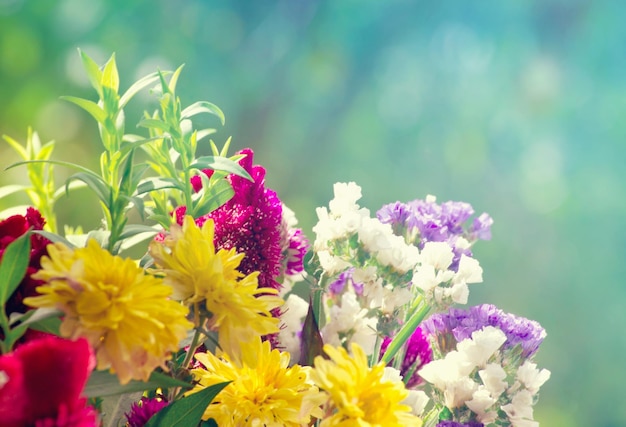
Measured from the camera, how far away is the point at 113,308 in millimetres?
260

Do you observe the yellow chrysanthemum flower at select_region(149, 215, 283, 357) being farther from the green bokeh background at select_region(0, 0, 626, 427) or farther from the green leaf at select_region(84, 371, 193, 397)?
the green bokeh background at select_region(0, 0, 626, 427)

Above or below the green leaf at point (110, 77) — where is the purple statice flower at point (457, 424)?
below

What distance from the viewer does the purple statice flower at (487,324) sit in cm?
42

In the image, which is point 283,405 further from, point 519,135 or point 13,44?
point 519,135

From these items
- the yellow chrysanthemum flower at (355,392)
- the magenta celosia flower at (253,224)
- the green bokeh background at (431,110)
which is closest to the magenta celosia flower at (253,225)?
the magenta celosia flower at (253,224)

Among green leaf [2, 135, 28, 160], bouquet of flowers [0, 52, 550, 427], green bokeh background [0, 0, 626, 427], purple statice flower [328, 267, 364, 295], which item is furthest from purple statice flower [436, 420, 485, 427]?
green bokeh background [0, 0, 626, 427]

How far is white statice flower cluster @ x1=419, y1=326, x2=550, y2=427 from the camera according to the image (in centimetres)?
40

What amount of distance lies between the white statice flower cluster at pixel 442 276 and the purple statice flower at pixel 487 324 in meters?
0.02

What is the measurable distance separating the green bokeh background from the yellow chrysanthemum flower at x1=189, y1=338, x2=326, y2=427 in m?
0.99

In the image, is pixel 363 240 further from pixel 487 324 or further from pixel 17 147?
pixel 17 147

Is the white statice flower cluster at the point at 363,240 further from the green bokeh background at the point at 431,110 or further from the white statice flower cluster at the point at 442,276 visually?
the green bokeh background at the point at 431,110

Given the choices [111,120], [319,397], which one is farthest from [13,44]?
[319,397]

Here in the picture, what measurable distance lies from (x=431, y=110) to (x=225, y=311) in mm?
1305

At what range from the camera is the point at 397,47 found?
153cm
